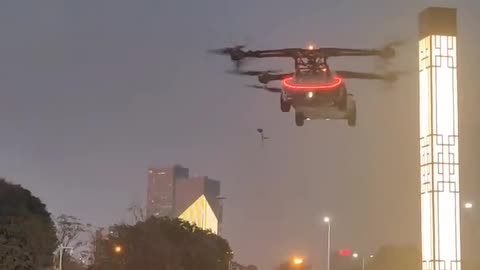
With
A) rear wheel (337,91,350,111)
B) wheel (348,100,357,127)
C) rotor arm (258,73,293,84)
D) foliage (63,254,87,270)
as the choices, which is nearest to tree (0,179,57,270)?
foliage (63,254,87,270)

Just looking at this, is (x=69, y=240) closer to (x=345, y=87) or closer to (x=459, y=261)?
(x=459, y=261)

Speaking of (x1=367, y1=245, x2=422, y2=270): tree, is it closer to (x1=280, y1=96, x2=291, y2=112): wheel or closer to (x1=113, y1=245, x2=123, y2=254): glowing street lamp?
(x1=113, y1=245, x2=123, y2=254): glowing street lamp

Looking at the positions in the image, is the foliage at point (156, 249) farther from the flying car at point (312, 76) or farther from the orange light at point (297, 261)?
the flying car at point (312, 76)

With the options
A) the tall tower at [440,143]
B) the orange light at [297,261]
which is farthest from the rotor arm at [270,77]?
the tall tower at [440,143]

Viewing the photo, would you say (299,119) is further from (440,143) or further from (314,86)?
(440,143)

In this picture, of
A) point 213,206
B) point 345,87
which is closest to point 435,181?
point 345,87

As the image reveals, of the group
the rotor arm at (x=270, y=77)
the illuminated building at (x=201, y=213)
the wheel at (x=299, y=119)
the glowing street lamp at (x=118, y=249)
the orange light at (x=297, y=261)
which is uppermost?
the illuminated building at (x=201, y=213)
